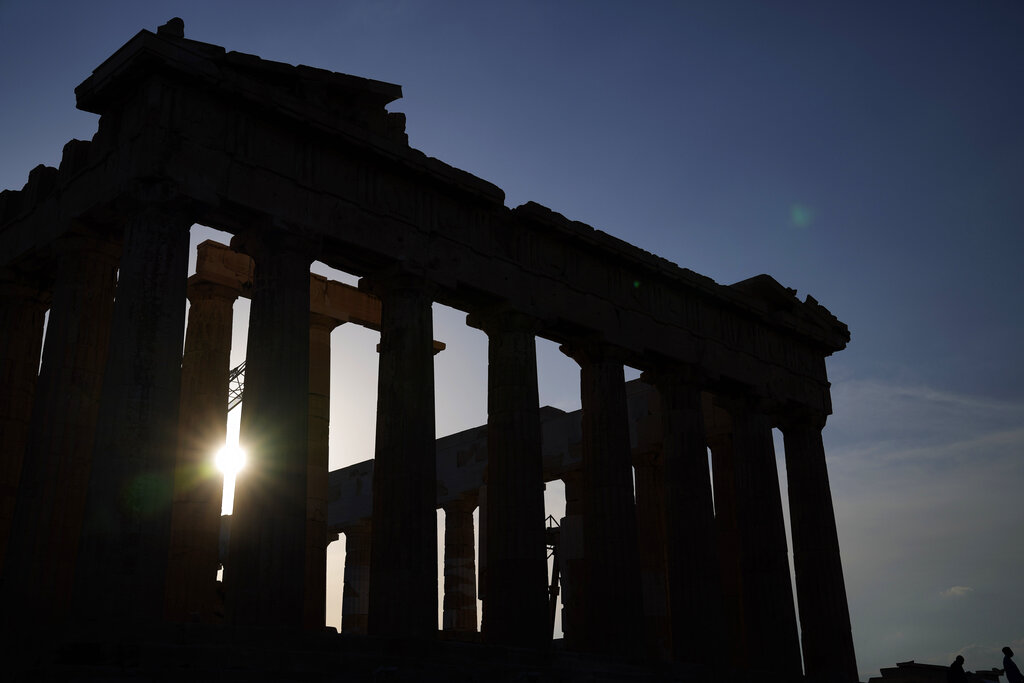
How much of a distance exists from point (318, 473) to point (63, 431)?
9002mm

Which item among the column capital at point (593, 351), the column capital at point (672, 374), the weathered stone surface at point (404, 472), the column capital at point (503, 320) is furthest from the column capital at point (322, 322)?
the column capital at point (672, 374)

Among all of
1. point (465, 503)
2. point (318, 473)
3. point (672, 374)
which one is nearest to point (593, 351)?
point (672, 374)

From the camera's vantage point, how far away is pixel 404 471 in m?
25.0

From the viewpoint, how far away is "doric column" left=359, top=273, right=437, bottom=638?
2400 cm

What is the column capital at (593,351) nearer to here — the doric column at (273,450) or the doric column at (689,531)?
the doric column at (689,531)

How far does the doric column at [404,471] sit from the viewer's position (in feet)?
78.7

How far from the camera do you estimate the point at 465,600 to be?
46688 millimetres

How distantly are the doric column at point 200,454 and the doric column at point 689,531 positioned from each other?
45.6 ft

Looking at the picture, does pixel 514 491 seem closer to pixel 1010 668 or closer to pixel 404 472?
pixel 404 472

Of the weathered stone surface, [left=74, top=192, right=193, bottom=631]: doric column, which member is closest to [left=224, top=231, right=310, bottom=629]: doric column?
[left=74, top=192, right=193, bottom=631]: doric column

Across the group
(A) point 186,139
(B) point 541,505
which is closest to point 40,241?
(A) point 186,139

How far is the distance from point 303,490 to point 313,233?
20.4 ft

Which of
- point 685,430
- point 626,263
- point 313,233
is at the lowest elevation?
point 685,430

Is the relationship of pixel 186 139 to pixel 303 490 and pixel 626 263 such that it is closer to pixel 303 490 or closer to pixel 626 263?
pixel 303 490
